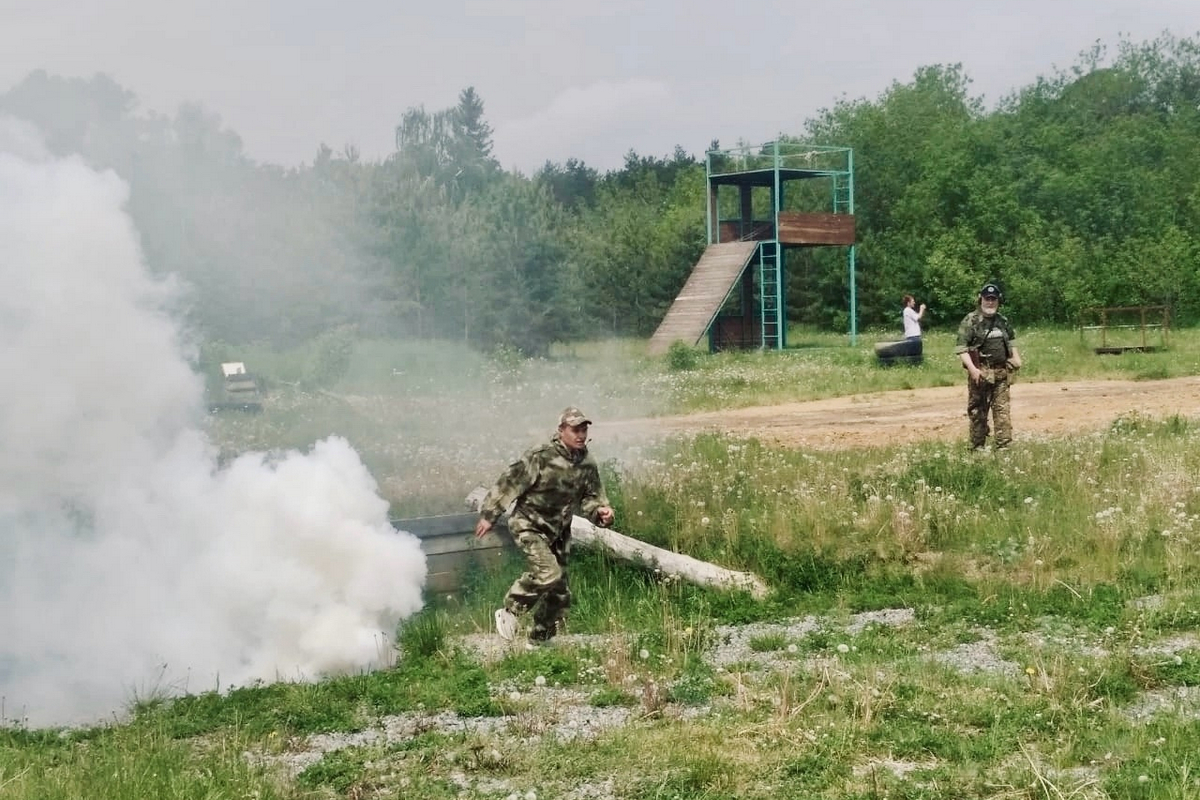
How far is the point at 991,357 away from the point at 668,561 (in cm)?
551

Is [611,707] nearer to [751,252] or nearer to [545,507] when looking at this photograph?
[545,507]

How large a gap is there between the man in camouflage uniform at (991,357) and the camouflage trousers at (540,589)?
6788 millimetres

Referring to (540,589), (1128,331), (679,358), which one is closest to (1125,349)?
(1128,331)

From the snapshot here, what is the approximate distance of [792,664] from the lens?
879 centimetres

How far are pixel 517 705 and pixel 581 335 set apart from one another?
16.3 m

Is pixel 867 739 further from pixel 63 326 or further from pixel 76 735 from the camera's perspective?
pixel 63 326

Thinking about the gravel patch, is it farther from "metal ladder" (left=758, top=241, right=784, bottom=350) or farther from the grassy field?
"metal ladder" (left=758, top=241, right=784, bottom=350)

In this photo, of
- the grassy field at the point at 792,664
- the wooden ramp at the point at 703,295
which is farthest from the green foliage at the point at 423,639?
the wooden ramp at the point at 703,295

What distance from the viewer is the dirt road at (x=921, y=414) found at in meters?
19.5

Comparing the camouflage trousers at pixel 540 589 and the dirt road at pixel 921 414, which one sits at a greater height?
the dirt road at pixel 921 414

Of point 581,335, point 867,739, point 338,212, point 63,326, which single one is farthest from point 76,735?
point 581,335

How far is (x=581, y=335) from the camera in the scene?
24.1 metres

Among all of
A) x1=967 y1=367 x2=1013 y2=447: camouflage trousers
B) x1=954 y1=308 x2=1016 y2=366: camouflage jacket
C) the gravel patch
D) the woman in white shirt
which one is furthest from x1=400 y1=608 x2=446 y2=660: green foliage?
the woman in white shirt

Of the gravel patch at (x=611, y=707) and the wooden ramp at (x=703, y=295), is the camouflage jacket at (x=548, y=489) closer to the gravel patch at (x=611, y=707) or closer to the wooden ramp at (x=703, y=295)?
the gravel patch at (x=611, y=707)
